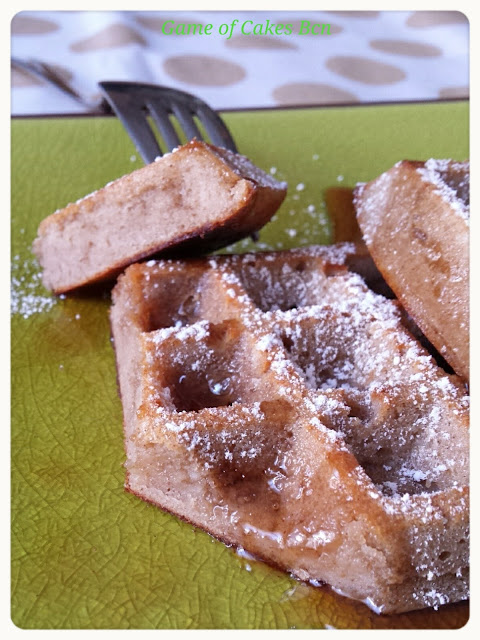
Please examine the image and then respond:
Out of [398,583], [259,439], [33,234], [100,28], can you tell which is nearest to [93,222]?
[33,234]

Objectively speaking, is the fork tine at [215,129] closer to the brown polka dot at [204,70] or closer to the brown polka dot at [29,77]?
the brown polka dot at [204,70]

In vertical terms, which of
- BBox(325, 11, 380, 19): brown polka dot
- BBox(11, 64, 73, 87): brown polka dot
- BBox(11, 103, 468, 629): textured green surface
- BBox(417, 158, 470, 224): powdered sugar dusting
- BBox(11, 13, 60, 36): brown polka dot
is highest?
BBox(417, 158, 470, 224): powdered sugar dusting

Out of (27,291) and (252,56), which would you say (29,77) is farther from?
(27,291)

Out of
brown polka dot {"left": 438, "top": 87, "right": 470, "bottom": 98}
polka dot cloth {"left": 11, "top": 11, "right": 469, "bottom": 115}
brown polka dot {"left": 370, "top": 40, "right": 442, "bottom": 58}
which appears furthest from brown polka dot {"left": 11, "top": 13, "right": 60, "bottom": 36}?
brown polka dot {"left": 438, "top": 87, "right": 470, "bottom": 98}

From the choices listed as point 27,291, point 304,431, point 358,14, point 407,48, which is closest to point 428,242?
point 304,431

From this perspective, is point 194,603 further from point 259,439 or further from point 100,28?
point 100,28

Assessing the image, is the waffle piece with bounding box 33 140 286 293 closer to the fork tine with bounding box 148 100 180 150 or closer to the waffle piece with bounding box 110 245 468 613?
the waffle piece with bounding box 110 245 468 613

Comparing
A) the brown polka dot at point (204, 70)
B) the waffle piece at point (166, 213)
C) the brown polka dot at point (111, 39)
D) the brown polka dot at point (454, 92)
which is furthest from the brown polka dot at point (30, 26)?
the brown polka dot at point (454, 92)
